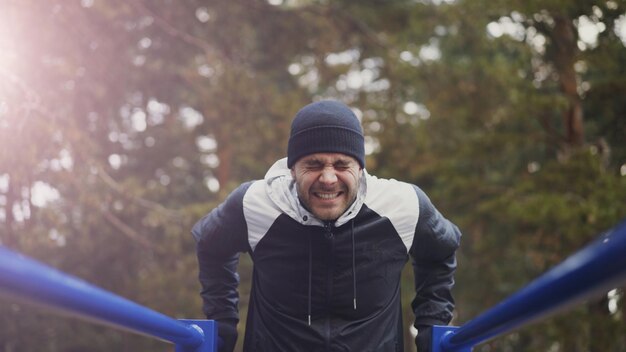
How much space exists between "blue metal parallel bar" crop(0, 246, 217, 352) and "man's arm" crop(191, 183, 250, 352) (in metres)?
0.73

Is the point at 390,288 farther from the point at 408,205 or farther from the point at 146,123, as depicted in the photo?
the point at 146,123

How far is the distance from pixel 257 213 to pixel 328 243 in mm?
274

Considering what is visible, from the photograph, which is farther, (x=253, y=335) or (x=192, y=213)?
(x=192, y=213)

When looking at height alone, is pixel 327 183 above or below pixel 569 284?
above

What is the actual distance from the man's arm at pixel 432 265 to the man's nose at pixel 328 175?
0.36 metres

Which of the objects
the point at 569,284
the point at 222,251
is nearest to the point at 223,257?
the point at 222,251

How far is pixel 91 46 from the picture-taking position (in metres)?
13.5

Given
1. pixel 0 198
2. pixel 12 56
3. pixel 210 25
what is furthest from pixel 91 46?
pixel 12 56

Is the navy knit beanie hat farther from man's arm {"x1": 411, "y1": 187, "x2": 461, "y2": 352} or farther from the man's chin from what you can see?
man's arm {"x1": 411, "y1": 187, "x2": 461, "y2": 352}

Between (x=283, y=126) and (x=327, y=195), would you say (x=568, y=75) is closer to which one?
(x=283, y=126)

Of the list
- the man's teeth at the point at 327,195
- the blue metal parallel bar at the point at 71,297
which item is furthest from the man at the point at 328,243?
the blue metal parallel bar at the point at 71,297

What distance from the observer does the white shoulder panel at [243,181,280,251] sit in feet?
8.80

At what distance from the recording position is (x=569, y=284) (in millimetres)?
1020

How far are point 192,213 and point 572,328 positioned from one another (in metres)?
4.97
